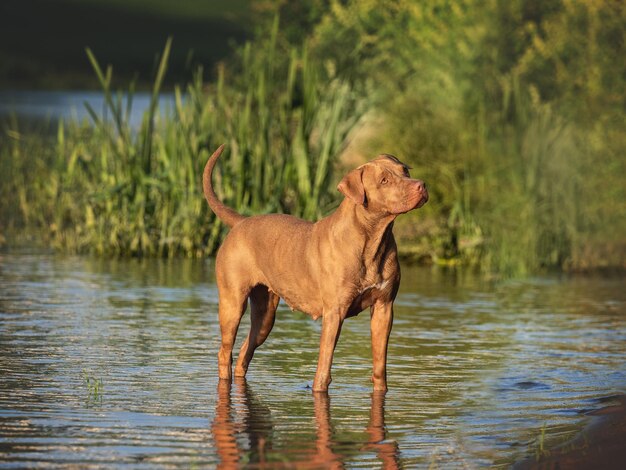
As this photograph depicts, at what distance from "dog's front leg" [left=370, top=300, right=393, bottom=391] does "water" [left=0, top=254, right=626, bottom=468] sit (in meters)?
0.13

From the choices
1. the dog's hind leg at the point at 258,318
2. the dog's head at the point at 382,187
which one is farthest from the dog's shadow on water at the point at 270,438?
the dog's head at the point at 382,187

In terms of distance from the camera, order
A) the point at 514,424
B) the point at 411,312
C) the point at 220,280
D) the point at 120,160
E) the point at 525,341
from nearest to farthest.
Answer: the point at 514,424, the point at 220,280, the point at 525,341, the point at 411,312, the point at 120,160

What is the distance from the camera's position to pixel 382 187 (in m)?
9.15

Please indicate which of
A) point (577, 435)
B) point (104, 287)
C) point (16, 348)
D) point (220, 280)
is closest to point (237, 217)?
point (220, 280)

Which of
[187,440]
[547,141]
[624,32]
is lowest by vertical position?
[187,440]

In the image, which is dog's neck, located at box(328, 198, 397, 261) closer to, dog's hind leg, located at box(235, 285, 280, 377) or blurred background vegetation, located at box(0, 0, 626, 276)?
dog's hind leg, located at box(235, 285, 280, 377)

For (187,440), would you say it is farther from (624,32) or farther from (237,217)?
(624,32)

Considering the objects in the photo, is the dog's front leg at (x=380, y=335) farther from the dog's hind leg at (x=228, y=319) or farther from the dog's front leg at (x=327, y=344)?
the dog's hind leg at (x=228, y=319)

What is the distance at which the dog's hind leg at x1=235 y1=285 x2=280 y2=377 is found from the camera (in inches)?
414

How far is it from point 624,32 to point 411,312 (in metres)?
6.23

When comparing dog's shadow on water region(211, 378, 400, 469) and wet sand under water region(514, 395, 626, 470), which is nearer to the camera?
wet sand under water region(514, 395, 626, 470)

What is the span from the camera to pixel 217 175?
62.0ft

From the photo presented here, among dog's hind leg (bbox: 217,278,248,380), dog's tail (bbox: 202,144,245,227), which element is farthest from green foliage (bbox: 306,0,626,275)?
dog's hind leg (bbox: 217,278,248,380)

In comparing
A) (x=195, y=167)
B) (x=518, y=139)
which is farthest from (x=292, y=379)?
(x=195, y=167)
